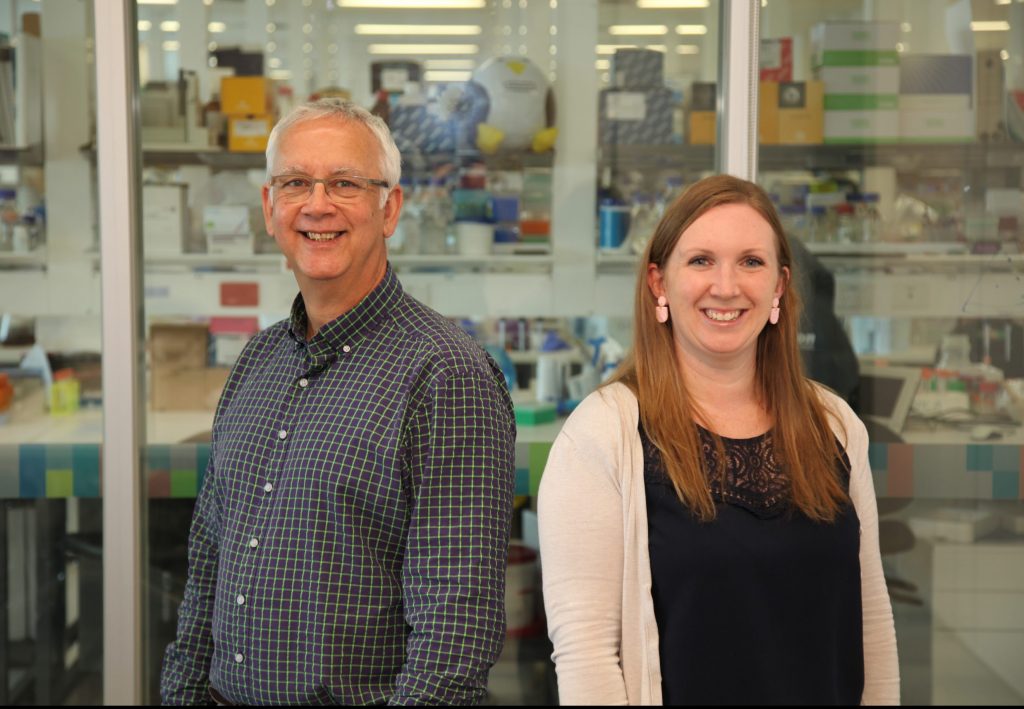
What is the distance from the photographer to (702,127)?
122 inches

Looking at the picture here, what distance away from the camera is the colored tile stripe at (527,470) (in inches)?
116

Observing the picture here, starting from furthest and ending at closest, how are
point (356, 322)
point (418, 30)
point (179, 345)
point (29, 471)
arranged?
point (418, 30) < point (179, 345) < point (29, 471) < point (356, 322)

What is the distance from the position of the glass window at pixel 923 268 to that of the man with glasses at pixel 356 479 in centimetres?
160

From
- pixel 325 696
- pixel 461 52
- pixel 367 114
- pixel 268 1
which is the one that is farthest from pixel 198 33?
pixel 325 696

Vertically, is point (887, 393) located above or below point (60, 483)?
above

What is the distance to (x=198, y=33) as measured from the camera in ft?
10.7

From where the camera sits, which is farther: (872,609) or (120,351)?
(120,351)

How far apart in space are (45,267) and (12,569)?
824 millimetres

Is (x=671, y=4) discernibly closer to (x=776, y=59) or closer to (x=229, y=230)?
(x=776, y=59)

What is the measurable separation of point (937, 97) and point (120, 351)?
2191 mm

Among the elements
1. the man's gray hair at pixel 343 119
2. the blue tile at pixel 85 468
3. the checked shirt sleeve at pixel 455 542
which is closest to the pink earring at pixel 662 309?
the checked shirt sleeve at pixel 455 542

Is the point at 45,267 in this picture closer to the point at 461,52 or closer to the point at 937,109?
the point at 461,52

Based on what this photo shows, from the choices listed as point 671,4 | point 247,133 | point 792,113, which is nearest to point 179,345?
point 247,133

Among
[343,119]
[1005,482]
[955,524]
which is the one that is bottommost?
[955,524]
